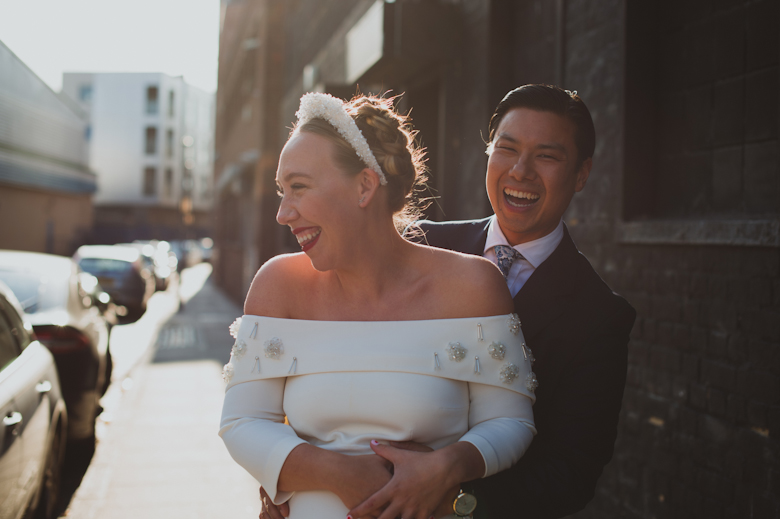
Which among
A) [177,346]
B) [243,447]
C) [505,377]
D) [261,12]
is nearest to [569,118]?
[505,377]

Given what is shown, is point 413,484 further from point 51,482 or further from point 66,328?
point 66,328

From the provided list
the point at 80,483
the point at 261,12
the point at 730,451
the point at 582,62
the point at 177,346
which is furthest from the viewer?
the point at 261,12

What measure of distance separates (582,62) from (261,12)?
52.4 feet

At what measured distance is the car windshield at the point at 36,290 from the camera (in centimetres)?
588

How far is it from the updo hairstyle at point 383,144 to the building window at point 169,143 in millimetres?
66710

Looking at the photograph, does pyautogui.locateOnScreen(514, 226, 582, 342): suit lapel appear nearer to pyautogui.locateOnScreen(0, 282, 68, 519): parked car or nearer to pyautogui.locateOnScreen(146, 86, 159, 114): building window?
pyautogui.locateOnScreen(0, 282, 68, 519): parked car

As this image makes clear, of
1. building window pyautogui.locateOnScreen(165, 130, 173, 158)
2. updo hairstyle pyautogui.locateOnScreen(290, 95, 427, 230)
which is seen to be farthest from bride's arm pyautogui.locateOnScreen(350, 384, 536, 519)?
building window pyautogui.locateOnScreen(165, 130, 173, 158)

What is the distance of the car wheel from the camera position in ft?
13.4

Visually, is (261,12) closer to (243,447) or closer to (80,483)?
(80,483)

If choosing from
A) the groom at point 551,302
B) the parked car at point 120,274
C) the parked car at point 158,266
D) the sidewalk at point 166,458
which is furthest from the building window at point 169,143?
the groom at point 551,302

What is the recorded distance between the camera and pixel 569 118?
2.29 metres

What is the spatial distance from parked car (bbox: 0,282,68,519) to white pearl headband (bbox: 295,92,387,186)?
7.69ft

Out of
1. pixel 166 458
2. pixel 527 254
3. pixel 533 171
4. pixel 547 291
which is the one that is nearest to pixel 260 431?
pixel 547 291

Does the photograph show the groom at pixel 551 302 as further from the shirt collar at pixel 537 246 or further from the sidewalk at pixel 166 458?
the sidewalk at pixel 166 458
